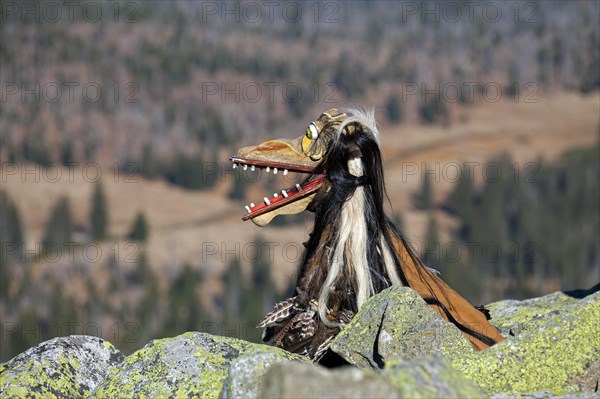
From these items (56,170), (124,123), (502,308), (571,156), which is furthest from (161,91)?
(502,308)

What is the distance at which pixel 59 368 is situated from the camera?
6352 mm

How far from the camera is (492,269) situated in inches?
4587

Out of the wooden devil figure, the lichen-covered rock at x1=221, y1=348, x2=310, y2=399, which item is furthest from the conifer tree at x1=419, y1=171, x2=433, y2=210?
the lichen-covered rock at x1=221, y1=348, x2=310, y2=399

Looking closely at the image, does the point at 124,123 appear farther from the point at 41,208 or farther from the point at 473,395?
the point at 473,395

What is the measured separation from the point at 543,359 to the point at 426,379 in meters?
1.49

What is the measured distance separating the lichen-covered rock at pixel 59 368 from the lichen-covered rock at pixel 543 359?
2406 millimetres

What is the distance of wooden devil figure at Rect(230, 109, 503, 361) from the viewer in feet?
23.2

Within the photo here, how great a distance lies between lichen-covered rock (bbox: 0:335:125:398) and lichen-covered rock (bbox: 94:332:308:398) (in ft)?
1.55

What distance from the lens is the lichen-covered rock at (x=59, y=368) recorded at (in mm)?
6039

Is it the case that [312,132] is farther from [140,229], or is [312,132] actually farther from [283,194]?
[140,229]

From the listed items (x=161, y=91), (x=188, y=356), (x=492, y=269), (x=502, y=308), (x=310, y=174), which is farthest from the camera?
(x=161, y=91)

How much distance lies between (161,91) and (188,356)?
552 feet

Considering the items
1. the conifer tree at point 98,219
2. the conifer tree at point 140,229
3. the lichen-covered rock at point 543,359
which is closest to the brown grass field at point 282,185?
the conifer tree at point 140,229

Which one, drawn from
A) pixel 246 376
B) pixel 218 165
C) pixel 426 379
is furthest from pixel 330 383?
pixel 218 165
